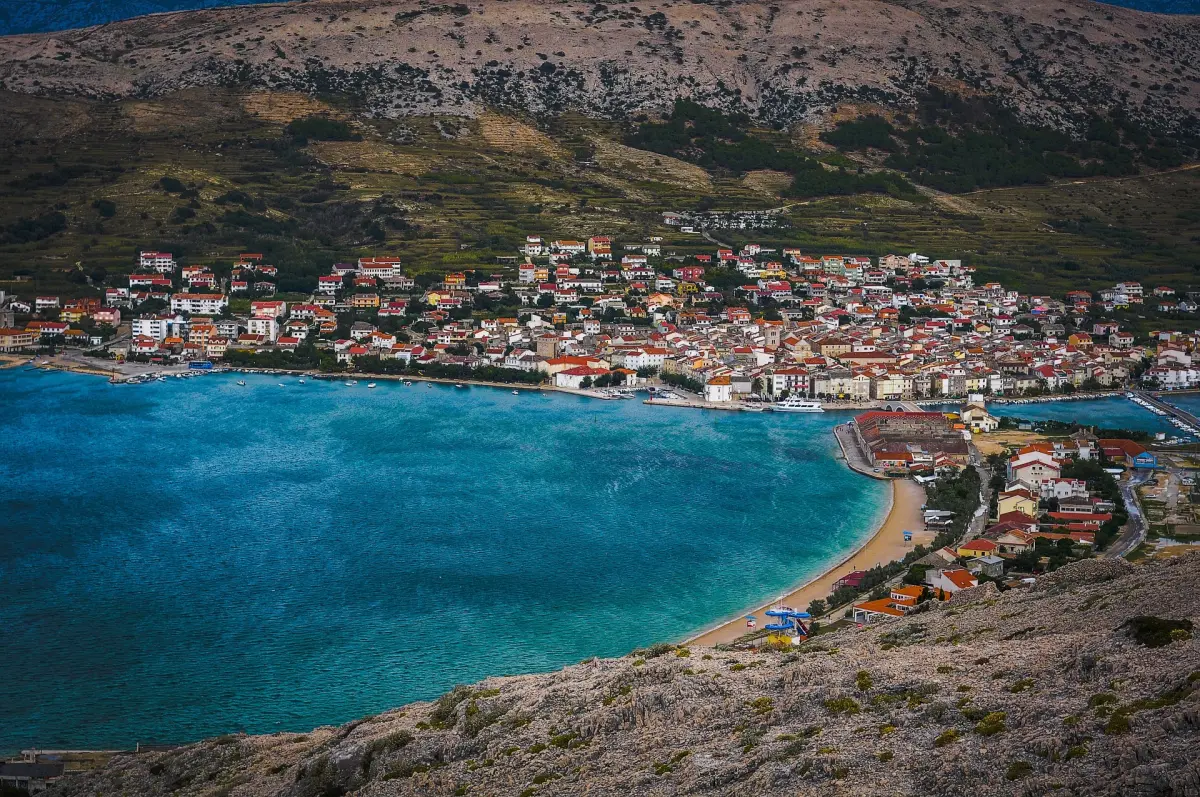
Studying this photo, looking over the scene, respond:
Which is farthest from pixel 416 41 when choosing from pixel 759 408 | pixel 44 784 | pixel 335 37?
pixel 44 784

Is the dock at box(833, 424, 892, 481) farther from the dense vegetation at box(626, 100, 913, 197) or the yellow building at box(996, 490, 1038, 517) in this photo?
the dense vegetation at box(626, 100, 913, 197)

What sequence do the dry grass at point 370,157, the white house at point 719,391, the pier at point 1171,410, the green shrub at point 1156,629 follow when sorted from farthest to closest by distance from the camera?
the dry grass at point 370,157 → the white house at point 719,391 → the pier at point 1171,410 → the green shrub at point 1156,629

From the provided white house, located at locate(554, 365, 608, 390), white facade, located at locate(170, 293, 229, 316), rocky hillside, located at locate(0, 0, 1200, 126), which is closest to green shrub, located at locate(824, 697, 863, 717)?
white house, located at locate(554, 365, 608, 390)

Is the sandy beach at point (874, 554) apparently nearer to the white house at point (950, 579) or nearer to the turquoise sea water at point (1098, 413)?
the white house at point (950, 579)

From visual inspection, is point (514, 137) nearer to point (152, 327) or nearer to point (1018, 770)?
point (152, 327)

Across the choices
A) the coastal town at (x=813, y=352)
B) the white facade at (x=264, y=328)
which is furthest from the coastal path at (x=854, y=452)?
the white facade at (x=264, y=328)

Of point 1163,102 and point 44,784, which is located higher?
point 1163,102

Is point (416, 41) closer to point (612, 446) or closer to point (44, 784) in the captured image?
point (612, 446)
